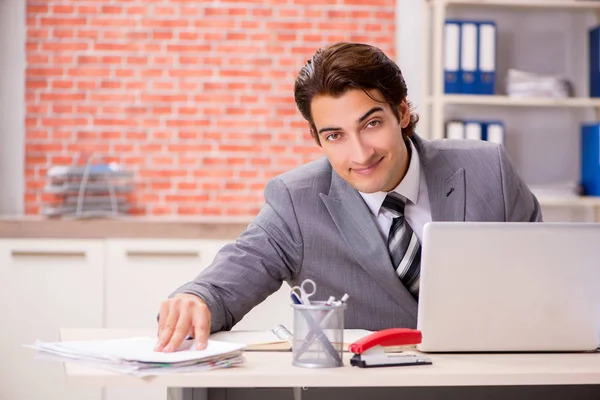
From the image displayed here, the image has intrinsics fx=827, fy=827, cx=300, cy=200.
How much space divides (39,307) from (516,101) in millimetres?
2286

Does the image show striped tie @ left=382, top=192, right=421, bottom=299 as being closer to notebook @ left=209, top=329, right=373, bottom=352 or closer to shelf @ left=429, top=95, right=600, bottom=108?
notebook @ left=209, top=329, right=373, bottom=352

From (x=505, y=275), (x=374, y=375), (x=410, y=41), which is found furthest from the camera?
(x=410, y=41)

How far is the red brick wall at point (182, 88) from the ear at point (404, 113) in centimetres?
195

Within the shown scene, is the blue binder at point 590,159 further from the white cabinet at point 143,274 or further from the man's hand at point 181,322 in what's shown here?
the man's hand at point 181,322

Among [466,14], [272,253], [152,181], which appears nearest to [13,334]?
[152,181]

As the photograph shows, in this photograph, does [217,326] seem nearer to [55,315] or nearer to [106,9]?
[55,315]

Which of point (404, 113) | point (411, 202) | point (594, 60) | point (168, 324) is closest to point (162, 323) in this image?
point (168, 324)

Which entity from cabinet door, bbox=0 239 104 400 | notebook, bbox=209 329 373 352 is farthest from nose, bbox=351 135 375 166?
cabinet door, bbox=0 239 104 400

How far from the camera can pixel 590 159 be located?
13.0ft

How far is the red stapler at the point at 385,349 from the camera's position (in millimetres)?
1427

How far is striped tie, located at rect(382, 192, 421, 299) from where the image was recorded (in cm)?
195

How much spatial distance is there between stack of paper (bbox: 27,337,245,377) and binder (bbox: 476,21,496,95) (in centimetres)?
263

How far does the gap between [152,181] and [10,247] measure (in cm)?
80

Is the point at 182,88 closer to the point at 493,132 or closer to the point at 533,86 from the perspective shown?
the point at 493,132
